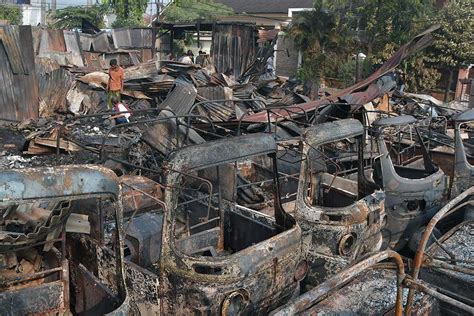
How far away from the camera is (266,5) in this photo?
37969 millimetres

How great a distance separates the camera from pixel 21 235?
11.4 feet

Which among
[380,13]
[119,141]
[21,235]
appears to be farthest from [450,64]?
[21,235]

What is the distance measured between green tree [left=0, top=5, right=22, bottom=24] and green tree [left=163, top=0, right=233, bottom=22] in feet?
43.3

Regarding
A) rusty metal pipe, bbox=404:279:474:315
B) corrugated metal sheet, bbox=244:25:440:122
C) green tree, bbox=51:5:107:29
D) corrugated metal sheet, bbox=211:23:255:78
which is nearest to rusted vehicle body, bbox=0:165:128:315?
rusty metal pipe, bbox=404:279:474:315

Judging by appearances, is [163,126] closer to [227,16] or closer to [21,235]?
[21,235]

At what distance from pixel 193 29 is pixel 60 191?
977 inches

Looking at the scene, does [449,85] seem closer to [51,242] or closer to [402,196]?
[402,196]

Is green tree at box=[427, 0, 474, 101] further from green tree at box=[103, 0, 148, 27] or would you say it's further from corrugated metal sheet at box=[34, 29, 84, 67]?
green tree at box=[103, 0, 148, 27]

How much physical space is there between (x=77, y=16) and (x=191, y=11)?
9.20 metres

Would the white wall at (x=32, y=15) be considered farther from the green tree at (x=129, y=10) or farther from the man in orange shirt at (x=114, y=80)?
the man in orange shirt at (x=114, y=80)

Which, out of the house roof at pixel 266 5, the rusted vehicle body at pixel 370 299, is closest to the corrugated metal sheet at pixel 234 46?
the house roof at pixel 266 5

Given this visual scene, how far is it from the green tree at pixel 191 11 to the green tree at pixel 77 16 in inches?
250

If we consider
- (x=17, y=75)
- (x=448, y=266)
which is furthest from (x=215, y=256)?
(x=17, y=75)

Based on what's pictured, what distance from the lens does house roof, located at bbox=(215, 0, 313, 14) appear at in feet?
116
